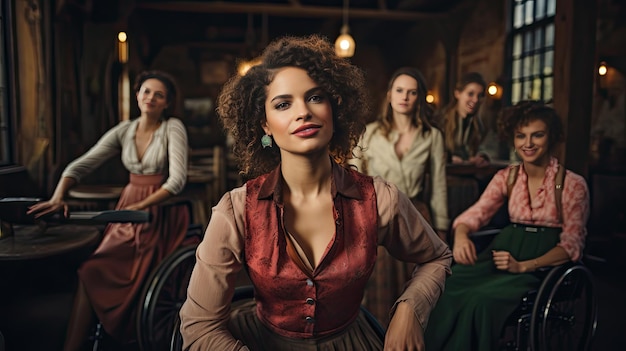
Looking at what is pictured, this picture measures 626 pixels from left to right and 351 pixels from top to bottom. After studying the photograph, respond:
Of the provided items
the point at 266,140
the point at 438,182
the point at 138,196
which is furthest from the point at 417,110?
the point at 138,196

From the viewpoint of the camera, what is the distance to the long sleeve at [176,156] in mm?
1968

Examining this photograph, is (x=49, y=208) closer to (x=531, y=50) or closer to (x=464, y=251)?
(x=464, y=251)

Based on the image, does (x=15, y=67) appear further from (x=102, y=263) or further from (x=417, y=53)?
(x=417, y=53)

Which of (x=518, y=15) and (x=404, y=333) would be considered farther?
(x=518, y=15)

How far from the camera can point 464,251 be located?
1925mm

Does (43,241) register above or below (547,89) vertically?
below

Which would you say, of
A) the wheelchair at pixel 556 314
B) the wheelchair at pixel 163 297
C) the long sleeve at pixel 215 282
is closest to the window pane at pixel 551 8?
the wheelchair at pixel 556 314

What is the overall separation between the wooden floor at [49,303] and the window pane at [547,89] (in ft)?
2.22

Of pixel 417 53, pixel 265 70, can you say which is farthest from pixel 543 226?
pixel 265 70

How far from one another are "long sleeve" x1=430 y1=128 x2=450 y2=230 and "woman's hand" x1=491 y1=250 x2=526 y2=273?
8.9 inches

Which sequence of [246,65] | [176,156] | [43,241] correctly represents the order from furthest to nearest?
[176,156] → [43,241] → [246,65]

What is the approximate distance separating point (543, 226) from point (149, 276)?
1.57m

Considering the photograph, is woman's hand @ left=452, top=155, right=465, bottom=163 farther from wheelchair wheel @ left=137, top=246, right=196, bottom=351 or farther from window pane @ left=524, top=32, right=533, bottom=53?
wheelchair wheel @ left=137, top=246, right=196, bottom=351

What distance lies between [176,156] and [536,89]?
4.77 feet
